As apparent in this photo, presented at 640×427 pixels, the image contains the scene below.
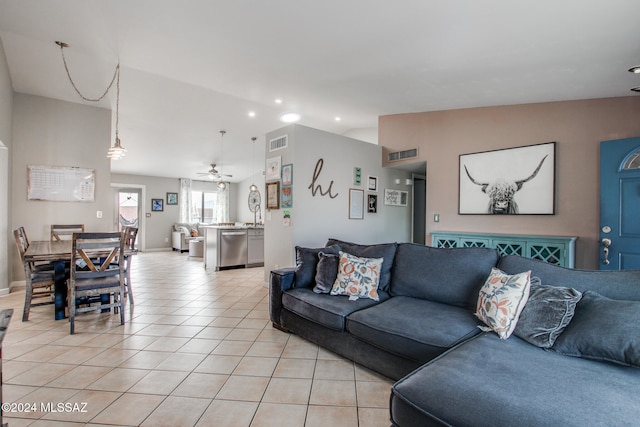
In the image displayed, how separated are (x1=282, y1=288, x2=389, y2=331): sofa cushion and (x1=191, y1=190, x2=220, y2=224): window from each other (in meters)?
8.81

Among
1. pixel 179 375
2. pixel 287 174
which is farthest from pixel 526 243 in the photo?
pixel 179 375

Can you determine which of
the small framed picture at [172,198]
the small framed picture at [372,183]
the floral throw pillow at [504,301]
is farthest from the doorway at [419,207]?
the small framed picture at [172,198]

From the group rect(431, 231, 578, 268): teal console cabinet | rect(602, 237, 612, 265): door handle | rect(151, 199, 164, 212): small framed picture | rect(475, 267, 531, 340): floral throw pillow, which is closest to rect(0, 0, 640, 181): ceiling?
rect(602, 237, 612, 265): door handle

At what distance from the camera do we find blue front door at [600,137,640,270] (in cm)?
315

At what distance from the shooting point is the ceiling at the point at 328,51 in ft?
7.93

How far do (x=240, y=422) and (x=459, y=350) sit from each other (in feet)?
4.26

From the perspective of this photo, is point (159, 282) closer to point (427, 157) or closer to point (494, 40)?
point (427, 157)

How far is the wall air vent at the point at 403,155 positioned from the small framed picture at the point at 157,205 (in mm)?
7706

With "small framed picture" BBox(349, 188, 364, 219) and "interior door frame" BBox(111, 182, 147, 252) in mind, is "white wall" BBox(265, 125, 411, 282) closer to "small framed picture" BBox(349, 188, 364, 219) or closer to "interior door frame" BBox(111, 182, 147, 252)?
"small framed picture" BBox(349, 188, 364, 219)

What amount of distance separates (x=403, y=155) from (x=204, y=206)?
8075mm

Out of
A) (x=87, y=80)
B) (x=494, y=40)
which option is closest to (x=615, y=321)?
(x=494, y=40)

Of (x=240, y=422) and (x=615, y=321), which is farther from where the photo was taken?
(x=240, y=422)

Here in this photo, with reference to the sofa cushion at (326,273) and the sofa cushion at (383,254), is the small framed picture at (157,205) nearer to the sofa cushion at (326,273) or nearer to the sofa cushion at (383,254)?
the sofa cushion at (326,273)

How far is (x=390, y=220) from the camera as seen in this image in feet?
19.6
